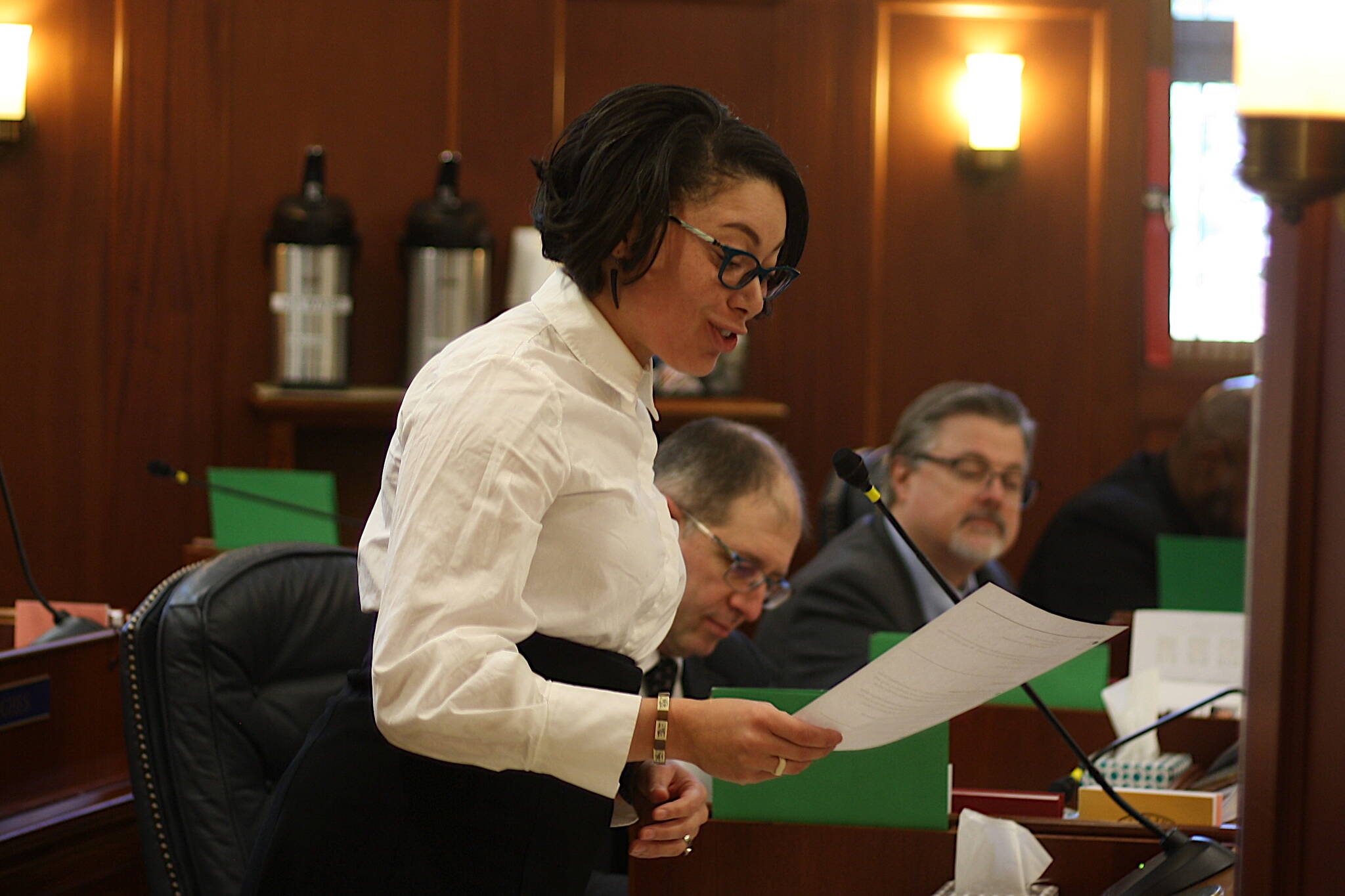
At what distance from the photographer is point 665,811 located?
125cm

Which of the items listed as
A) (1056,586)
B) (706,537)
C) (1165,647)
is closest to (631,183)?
(706,537)

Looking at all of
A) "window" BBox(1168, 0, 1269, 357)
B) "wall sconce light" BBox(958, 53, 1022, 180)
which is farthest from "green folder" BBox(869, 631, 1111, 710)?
"window" BBox(1168, 0, 1269, 357)

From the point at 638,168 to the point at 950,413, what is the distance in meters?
1.56

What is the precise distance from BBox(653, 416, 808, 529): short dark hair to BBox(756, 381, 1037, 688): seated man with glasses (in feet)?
1.37

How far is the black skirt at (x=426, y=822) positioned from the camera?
1128 millimetres

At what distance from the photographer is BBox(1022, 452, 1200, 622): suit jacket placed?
3283 millimetres

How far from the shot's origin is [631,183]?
116cm

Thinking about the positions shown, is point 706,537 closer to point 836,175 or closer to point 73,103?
point 836,175

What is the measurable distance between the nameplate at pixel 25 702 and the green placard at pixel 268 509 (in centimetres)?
94

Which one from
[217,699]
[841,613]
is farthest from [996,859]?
[841,613]

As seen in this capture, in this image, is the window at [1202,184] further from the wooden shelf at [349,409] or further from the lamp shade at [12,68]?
the lamp shade at [12,68]

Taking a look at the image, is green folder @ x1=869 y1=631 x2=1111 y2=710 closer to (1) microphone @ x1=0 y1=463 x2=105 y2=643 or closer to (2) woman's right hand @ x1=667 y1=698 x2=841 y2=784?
(2) woman's right hand @ x1=667 y1=698 x2=841 y2=784

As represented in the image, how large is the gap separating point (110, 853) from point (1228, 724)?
4.98 ft

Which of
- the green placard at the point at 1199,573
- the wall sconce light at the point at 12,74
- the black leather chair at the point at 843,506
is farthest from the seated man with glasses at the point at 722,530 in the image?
the wall sconce light at the point at 12,74
